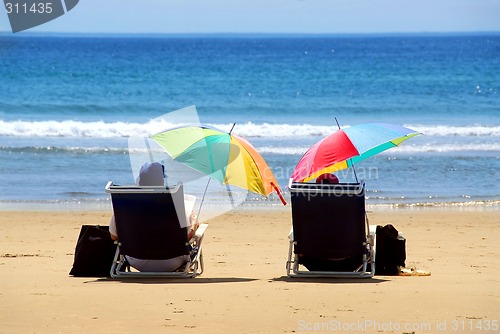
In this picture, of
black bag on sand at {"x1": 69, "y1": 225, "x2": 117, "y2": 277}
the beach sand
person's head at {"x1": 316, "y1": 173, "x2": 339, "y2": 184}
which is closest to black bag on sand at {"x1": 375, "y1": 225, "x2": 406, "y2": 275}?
the beach sand

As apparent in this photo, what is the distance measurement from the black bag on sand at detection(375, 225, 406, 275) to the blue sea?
5000mm

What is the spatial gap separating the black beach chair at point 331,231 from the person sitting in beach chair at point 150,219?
87 centimetres

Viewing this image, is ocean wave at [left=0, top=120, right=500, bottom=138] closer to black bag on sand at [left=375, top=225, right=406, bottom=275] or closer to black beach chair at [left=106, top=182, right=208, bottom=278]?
black bag on sand at [left=375, top=225, right=406, bottom=275]

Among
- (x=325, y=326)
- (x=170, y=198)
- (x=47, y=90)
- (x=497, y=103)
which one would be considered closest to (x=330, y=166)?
(x=170, y=198)

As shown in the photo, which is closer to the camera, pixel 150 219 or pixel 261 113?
pixel 150 219

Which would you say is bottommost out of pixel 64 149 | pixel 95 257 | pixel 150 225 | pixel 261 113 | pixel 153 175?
pixel 95 257

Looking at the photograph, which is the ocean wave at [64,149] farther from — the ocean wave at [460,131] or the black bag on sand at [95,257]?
the black bag on sand at [95,257]

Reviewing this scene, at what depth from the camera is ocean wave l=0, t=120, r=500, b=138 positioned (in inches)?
829

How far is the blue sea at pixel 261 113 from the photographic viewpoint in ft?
44.7

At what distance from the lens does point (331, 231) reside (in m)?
6.58

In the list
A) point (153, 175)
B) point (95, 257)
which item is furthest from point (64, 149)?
point (153, 175)

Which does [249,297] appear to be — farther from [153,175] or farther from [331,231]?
[153,175]

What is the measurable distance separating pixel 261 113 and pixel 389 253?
65.3 feet

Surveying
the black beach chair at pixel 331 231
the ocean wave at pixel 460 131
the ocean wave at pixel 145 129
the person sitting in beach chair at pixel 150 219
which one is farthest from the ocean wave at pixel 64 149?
the black beach chair at pixel 331 231
